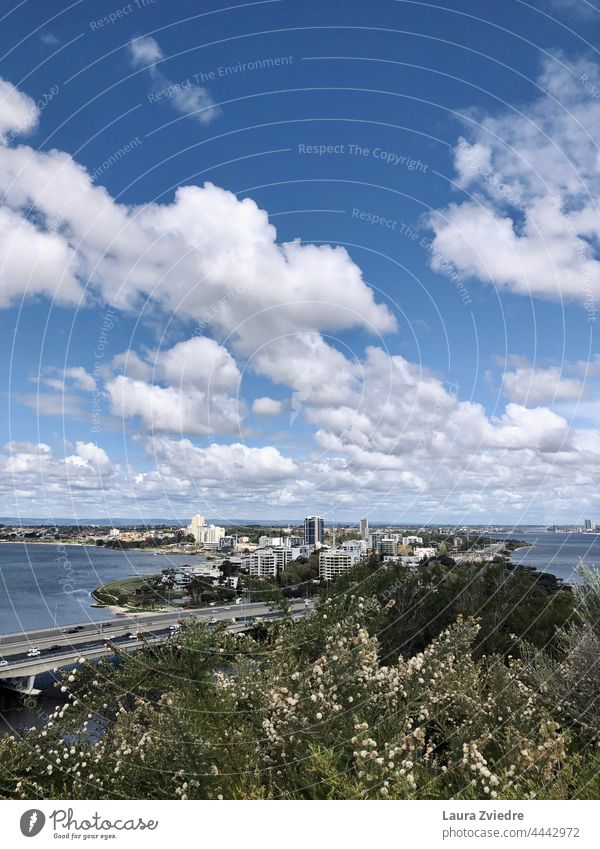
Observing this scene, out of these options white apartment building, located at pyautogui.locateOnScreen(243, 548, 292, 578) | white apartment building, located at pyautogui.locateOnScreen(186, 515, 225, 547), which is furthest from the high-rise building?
white apartment building, located at pyautogui.locateOnScreen(186, 515, 225, 547)

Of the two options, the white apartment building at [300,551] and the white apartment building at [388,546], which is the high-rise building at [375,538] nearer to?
the white apartment building at [388,546]

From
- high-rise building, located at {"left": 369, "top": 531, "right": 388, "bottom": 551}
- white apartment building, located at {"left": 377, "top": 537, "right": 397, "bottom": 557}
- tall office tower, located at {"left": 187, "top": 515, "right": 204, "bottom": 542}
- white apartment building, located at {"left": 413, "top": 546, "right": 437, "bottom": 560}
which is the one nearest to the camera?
tall office tower, located at {"left": 187, "top": 515, "right": 204, "bottom": 542}

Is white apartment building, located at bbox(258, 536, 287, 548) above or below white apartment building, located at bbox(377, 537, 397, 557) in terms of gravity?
above

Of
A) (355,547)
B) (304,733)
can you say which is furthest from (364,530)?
(304,733)

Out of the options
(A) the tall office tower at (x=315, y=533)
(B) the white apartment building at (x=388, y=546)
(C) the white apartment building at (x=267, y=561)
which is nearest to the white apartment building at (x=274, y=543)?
(C) the white apartment building at (x=267, y=561)

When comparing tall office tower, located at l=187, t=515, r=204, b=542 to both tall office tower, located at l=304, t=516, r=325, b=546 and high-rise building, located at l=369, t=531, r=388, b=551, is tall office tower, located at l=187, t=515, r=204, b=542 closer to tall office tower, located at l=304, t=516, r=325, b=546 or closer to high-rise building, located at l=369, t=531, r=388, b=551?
tall office tower, located at l=304, t=516, r=325, b=546
